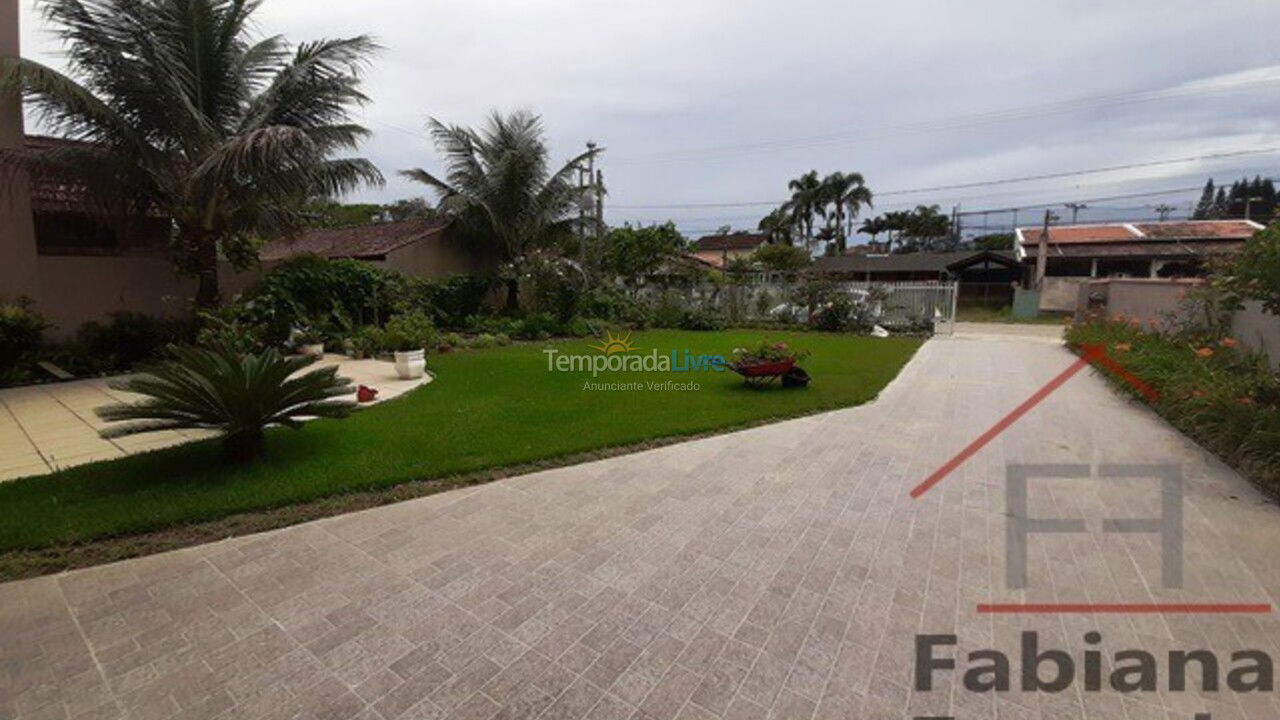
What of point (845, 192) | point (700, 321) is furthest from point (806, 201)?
point (700, 321)

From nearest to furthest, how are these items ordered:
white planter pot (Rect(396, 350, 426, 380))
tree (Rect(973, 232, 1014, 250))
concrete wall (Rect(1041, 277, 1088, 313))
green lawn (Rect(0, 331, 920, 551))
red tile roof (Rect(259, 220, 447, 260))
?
green lawn (Rect(0, 331, 920, 551)) < white planter pot (Rect(396, 350, 426, 380)) < red tile roof (Rect(259, 220, 447, 260)) < concrete wall (Rect(1041, 277, 1088, 313)) < tree (Rect(973, 232, 1014, 250))

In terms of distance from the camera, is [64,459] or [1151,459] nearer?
[64,459]

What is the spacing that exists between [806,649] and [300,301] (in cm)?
1271

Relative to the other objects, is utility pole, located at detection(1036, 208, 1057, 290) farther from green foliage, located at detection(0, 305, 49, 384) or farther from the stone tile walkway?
green foliage, located at detection(0, 305, 49, 384)

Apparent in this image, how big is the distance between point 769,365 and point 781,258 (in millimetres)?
27998

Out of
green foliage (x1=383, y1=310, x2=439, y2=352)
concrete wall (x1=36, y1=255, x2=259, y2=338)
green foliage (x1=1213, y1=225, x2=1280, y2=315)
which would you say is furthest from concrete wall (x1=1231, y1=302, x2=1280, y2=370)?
concrete wall (x1=36, y1=255, x2=259, y2=338)

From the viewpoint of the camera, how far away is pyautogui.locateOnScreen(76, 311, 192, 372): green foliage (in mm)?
9164

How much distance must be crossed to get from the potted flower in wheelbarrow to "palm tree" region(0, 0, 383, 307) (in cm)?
843

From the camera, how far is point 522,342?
14633 mm

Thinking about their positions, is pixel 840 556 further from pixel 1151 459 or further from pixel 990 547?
pixel 1151 459

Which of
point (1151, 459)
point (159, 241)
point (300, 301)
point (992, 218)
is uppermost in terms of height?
point (992, 218)

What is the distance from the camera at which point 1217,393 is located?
5.91 meters

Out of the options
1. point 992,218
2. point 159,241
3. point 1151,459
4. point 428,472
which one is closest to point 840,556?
point 428,472

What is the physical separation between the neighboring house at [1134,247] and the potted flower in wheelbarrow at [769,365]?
2934 centimetres
